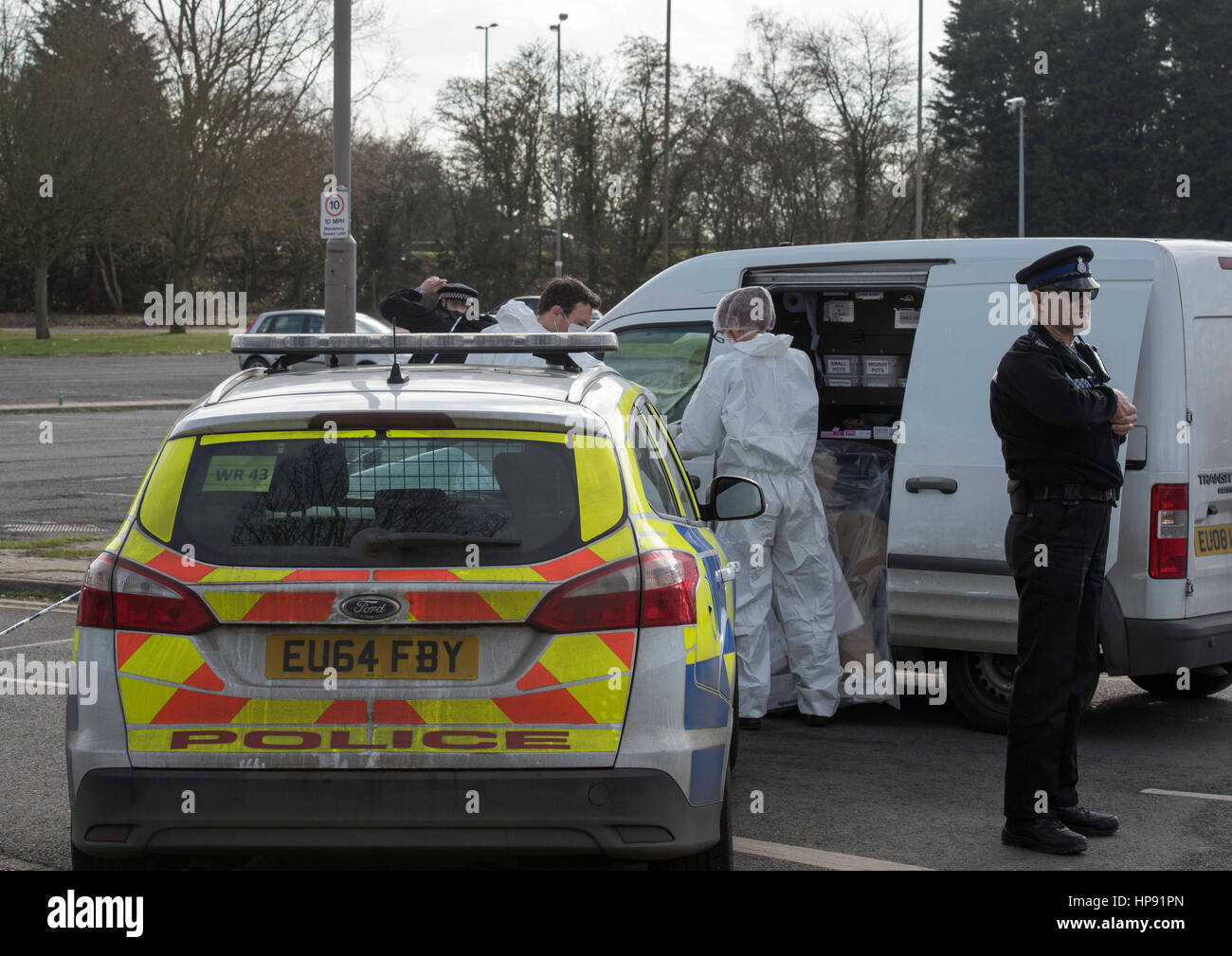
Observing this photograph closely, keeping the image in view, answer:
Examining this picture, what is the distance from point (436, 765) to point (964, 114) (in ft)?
195

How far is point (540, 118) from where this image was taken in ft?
167

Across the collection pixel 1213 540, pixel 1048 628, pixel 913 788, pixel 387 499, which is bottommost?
pixel 913 788

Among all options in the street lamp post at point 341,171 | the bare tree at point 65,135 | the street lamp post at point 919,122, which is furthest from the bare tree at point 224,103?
the street lamp post at point 341,171

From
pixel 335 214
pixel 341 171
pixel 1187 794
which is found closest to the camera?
pixel 1187 794

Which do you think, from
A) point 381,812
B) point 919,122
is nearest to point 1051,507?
point 381,812

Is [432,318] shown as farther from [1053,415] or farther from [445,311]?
[1053,415]

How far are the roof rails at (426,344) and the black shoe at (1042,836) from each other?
2.15 metres

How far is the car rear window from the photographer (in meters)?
3.71

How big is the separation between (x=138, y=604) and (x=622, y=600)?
1.13 meters

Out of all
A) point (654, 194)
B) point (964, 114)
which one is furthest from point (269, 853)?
point (964, 114)

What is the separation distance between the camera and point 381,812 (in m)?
3.57

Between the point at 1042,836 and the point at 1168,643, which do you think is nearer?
the point at 1042,836

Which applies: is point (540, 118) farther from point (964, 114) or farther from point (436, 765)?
point (436, 765)

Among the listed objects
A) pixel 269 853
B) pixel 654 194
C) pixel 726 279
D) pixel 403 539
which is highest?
pixel 654 194
